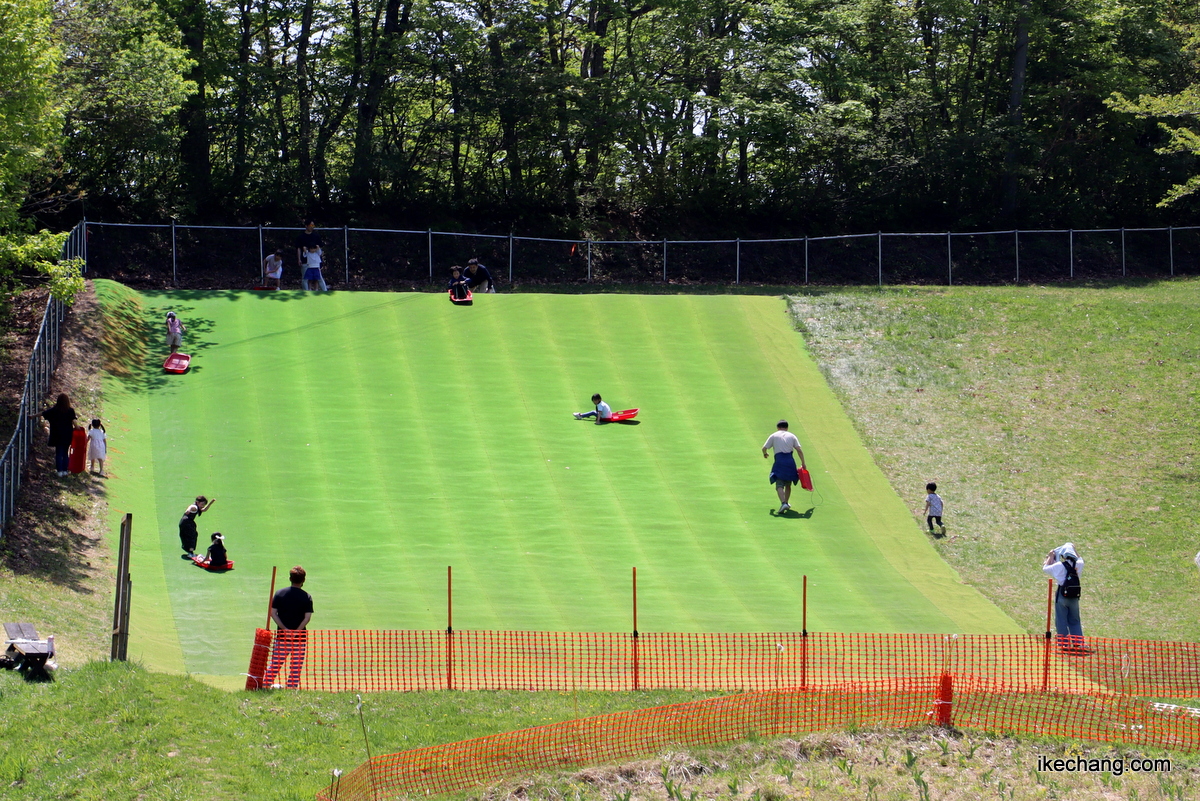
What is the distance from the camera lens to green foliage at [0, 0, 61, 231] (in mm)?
20297

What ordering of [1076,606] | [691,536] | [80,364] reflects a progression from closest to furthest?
1. [1076,606]
2. [691,536]
3. [80,364]

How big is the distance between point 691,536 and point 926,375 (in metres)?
10.3

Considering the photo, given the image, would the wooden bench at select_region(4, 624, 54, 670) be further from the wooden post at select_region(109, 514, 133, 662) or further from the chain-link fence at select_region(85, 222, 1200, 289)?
the chain-link fence at select_region(85, 222, 1200, 289)

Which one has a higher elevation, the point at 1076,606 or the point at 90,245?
the point at 90,245

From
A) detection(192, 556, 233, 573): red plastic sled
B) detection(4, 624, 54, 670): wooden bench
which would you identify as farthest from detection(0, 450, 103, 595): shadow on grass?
detection(4, 624, 54, 670): wooden bench

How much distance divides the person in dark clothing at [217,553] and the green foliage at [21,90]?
710cm

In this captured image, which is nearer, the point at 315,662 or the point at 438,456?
the point at 315,662

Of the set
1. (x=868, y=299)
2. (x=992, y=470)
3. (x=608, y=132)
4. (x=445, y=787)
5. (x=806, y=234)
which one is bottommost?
(x=445, y=787)

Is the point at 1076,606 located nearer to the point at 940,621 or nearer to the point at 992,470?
the point at 940,621

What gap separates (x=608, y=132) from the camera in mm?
40625

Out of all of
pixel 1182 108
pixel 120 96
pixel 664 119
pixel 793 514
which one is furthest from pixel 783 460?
pixel 664 119

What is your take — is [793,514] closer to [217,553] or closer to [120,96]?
[217,553]

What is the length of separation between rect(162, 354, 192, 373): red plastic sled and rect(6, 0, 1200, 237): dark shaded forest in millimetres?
11794

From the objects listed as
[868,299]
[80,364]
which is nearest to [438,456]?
[80,364]
